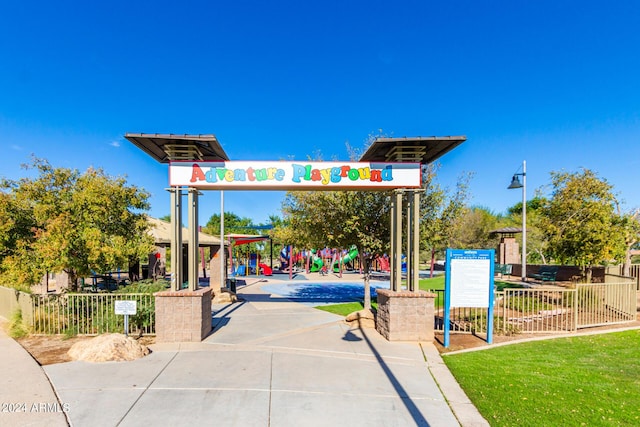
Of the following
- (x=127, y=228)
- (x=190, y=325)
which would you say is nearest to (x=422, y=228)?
(x=190, y=325)

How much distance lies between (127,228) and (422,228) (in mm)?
9980

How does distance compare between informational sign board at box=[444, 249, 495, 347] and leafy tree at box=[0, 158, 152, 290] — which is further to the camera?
leafy tree at box=[0, 158, 152, 290]

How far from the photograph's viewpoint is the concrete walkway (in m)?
4.27

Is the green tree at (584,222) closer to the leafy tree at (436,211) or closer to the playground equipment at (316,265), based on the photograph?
the leafy tree at (436,211)

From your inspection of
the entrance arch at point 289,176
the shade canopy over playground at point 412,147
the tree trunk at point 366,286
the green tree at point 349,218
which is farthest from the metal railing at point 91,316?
the shade canopy over playground at point 412,147

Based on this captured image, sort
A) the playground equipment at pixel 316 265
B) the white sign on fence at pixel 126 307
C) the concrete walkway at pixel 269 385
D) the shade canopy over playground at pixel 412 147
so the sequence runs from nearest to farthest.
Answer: the concrete walkway at pixel 269 385, the white sign on fence at pixel 126 307, the shade canopy over playground at pixel 412 147, the playground equipment at pixel 316 265

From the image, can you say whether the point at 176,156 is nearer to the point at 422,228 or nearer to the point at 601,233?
the point at 422,228

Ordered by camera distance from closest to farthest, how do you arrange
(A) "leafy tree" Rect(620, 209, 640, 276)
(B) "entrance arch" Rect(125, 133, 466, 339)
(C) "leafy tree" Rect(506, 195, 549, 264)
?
(B) "entrance arch" Rect(125, 133, 466, 339)
(A) "leafy tree" Rect(620, 209, 640, 276)
(C) "leafy tree" Rect(506, 195, 549, 264)

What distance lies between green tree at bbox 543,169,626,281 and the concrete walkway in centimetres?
909

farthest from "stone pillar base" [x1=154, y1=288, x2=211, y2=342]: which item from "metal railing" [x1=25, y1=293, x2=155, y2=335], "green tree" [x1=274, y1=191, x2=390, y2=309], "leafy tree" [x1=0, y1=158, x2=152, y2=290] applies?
"green tree" [x1=274, y1=191, x2=390, y2=309]

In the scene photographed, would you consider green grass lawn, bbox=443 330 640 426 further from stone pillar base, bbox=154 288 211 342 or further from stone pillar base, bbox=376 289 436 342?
stone pillar base, bbox=154 288 211 342

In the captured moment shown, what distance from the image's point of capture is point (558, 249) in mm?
13102

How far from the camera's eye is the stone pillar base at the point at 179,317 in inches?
301

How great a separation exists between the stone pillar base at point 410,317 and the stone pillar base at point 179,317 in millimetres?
4583
